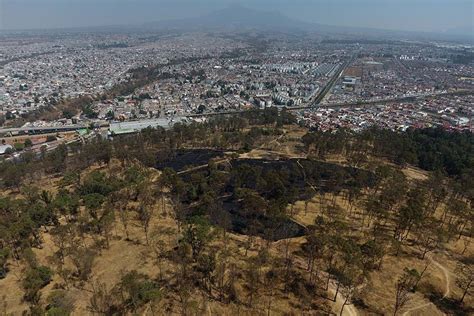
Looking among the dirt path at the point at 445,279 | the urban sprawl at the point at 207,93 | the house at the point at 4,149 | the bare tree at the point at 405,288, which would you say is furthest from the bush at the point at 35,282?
the house at the point at 4,149

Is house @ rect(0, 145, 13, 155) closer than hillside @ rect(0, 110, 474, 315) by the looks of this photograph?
No

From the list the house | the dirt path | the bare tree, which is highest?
the bare tree

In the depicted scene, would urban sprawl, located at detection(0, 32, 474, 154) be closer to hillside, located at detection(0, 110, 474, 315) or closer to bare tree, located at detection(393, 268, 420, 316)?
hillside, located at detection(0, 110, 474, 315)

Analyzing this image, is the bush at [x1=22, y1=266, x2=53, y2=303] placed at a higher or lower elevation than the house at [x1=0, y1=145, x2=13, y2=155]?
higher

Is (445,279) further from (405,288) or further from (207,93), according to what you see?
(207,93)

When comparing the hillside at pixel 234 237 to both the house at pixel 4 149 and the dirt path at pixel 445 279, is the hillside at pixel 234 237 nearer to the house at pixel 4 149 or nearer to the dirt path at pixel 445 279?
the dirt path at pixel 445 279

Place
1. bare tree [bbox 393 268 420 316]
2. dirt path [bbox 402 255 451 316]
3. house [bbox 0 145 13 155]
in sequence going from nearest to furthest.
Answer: bare tree [bbox 393 268 420 316] → dirt path [bbox 402 255 451 316] → house [bbox 0 145 13 155]

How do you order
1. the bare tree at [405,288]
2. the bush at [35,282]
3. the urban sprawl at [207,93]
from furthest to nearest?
the urban sprawl at [207,93] < the bush at [35,282] < the bare tree at [405,288]

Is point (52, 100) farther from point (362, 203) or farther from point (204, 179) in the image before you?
point (362, 203)

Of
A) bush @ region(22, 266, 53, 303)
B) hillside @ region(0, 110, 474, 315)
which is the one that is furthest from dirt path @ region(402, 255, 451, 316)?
bush @ region(22, 266, 53, 303)

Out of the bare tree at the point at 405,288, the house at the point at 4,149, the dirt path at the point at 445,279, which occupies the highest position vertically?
the bare tree at the point at 405,288
